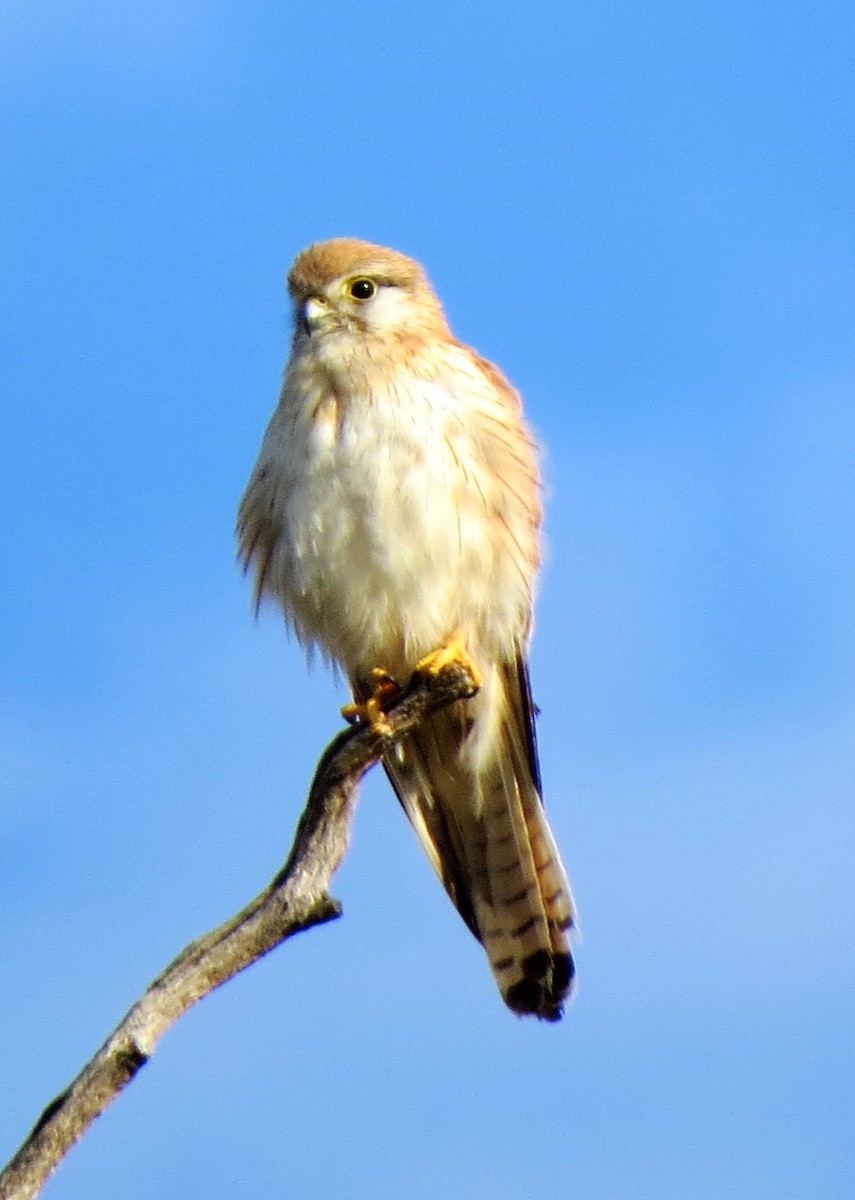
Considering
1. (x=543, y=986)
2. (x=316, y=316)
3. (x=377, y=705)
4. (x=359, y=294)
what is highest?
(x=359, y=294)

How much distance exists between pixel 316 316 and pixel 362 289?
0.17m

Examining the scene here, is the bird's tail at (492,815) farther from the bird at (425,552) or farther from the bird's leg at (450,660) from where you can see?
the bird's leg at (450,660)

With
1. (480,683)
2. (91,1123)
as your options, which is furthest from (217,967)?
(480,683)

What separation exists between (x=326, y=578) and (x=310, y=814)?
3.58 ft

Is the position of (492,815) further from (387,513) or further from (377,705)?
(387,513)

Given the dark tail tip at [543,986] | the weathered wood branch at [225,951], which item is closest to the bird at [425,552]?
the dark tail tip at [543,986]

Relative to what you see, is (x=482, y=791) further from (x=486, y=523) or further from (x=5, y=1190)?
(x=5, y=1190)

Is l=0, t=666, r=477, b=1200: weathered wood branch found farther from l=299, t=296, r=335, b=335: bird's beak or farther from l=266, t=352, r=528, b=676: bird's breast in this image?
l=299, t=296, r=335, b=335: bird's beak

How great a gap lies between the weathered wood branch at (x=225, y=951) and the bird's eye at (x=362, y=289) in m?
1.41

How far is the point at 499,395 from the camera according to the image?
4.82 metres

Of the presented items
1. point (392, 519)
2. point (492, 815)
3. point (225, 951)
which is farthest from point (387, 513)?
point (225, 951)

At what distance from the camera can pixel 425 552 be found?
14.7 feet

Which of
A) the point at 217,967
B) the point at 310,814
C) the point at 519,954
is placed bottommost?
the point at 217,967

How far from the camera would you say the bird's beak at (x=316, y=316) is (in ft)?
15.8
